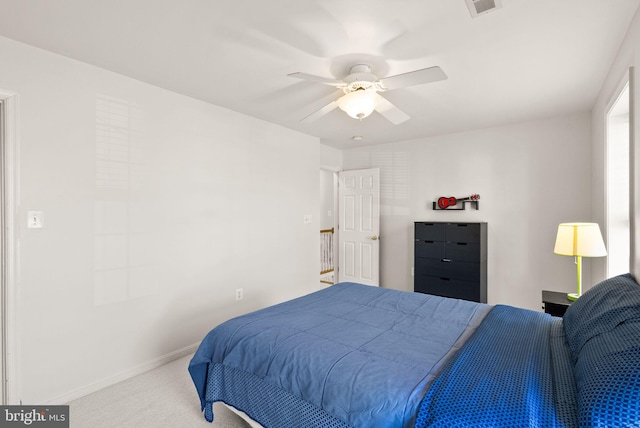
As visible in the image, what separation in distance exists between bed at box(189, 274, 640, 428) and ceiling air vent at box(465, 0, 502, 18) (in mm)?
1484

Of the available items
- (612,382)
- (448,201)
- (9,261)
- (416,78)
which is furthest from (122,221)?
(448,201)

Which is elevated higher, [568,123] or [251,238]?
[568,123]

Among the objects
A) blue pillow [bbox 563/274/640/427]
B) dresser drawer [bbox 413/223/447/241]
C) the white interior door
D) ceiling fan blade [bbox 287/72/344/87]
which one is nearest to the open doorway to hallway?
the white interior door

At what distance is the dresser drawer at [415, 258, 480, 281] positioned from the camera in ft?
12.6

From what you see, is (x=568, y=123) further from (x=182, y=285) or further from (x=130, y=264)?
(x=130, y=264)

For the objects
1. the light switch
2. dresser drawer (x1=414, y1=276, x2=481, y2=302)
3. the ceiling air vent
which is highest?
the ceiling air vent

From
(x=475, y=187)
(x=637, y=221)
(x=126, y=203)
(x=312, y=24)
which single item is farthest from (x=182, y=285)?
(x=475, y=187)

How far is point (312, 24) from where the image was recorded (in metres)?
1.88

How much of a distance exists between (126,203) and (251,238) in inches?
52.6

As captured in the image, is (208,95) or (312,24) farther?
(208,95)

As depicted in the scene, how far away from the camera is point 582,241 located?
249 centimetres

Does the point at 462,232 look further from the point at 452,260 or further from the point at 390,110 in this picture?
the point at 390,110

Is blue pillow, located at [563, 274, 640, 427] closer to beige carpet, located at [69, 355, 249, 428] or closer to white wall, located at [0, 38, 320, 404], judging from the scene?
beige carpet, located at [69, 355, 249, 428]
